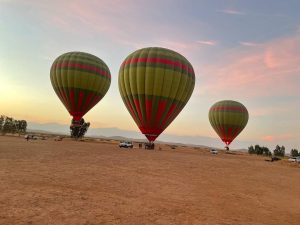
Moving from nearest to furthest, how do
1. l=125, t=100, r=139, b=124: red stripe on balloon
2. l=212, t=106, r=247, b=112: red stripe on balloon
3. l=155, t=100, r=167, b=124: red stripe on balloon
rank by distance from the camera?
l=155, t=100, r=167, b=124: red stripe on balloon
l=125, t=100, r=139, b=124: red stripe on balloon
l=212, t=106, r=247, b=112: red stripe on balloon

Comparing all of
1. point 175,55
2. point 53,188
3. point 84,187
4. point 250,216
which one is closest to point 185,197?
point 250,216

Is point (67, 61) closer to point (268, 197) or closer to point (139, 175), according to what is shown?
point (139, 175)

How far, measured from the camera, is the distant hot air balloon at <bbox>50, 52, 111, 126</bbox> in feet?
217

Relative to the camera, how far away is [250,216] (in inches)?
619

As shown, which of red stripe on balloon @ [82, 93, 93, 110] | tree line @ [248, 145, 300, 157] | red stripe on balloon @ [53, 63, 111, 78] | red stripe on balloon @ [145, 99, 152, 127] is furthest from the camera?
tree line @ [248, 145, 300, 157]

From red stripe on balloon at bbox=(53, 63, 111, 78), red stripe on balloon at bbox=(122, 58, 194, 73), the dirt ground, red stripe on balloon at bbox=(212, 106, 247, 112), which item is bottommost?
the dirt ground

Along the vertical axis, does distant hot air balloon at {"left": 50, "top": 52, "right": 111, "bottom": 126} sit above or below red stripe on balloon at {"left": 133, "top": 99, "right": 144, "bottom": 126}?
above

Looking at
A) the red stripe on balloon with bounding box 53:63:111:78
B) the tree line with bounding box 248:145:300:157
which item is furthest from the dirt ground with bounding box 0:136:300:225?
→ the tree line with bounding box 248:145:300:157

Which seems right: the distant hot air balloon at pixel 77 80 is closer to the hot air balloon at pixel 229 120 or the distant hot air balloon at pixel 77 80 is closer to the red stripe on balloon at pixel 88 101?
the red stripe on balloon at pixel 88 101

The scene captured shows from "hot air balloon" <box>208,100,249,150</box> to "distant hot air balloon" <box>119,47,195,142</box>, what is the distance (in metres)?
34.4

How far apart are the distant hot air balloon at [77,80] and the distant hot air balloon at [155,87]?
15.0 metres

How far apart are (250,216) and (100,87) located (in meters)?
58.1

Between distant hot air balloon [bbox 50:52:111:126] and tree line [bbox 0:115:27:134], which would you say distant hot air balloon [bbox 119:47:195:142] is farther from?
tree line [bbox 0:115:27:134]

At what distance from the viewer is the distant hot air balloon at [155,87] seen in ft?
169
